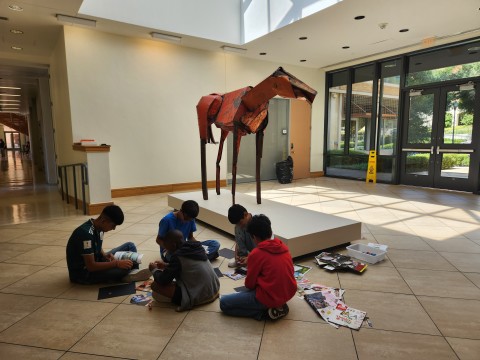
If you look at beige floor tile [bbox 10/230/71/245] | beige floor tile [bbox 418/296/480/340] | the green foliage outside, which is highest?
the green foliage outside

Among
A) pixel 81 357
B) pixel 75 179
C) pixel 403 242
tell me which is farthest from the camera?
pixel 75 179

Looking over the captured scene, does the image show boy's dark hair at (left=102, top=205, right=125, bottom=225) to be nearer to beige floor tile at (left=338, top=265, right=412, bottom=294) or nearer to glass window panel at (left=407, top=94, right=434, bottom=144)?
beige floor tile at (left=338, top=265, right=412, bottom=294)

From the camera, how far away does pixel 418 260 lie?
3.35 meters

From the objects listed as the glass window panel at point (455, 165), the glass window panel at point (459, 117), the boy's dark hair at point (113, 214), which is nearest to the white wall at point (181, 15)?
the boy's dark hair at point (113, 214)

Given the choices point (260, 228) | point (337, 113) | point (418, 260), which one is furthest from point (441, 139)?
point (260, 228)

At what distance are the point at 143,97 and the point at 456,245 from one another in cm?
642

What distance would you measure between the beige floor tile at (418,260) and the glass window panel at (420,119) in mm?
5163

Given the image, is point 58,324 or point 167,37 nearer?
point 58,324

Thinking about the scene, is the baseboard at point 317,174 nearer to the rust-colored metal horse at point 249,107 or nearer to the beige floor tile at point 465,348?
the rust-colored metal horse at point 249,107

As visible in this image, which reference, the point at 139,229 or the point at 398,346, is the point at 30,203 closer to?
the point at 139,229

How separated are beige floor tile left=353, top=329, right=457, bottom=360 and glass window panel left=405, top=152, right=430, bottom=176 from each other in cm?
682

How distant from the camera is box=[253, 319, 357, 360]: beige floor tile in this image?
73.6 inches

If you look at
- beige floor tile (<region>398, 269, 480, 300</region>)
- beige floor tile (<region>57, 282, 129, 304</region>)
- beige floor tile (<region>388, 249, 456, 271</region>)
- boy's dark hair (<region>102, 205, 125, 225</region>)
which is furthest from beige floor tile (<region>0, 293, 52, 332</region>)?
beige floor tile (<region>388, 249, 456, 271</region>)

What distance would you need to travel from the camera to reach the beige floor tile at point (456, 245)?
12.0ft
